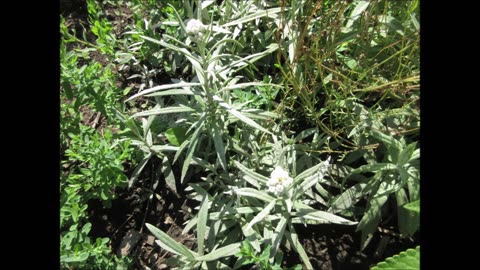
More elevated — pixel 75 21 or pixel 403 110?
pixel 75 21

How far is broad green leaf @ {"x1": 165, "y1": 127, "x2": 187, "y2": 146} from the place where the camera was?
180cm

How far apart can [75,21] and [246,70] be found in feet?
3.35

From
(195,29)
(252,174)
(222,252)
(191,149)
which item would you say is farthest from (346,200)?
(195,29)

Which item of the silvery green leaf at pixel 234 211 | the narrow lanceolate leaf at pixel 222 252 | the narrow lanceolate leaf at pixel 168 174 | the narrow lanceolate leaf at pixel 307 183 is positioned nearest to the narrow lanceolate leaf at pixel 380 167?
the narrow lanceolate leaf at pixel 307 183

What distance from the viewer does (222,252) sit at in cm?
155

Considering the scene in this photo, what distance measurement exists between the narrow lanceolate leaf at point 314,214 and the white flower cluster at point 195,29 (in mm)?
666

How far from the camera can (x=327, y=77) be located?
1.76 metres

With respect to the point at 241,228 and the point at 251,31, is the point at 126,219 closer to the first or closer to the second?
the point at 241,228

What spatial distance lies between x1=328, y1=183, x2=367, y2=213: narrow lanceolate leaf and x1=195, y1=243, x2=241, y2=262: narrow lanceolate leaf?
0.38 meters

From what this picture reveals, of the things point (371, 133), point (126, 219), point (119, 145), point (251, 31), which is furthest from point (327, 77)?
point (126, 219)

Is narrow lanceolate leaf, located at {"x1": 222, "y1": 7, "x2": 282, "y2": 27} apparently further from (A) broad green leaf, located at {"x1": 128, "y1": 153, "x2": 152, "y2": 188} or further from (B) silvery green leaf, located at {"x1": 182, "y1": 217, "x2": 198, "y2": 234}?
(B) silvery green leaf, located at {"x1": 182, "y1": 217, "x2": 198, "y2": 234}

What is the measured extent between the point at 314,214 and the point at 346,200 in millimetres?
190

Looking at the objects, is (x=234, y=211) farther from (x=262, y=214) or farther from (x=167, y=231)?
(x=167, y=231)

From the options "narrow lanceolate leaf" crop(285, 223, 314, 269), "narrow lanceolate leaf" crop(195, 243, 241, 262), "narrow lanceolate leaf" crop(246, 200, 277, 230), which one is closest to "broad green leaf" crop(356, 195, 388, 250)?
"narrow lanceolate leaf" crop(285, 223, 314, 269)
